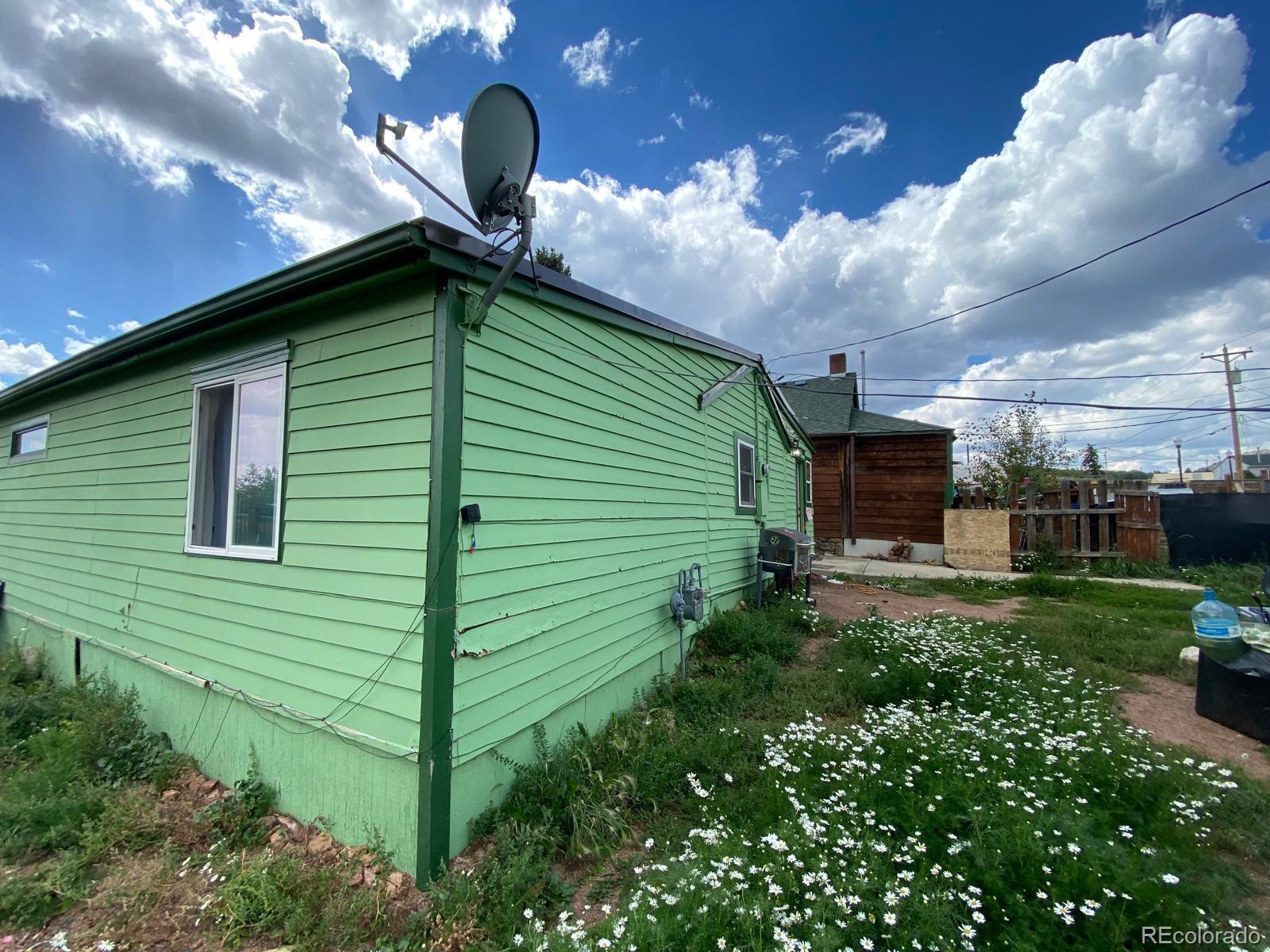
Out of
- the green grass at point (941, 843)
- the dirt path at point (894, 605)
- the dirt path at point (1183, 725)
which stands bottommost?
the dirt path at point (1183, 725)

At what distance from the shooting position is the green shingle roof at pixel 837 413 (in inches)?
579

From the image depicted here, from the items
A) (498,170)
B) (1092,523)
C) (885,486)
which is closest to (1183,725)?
(498,170)

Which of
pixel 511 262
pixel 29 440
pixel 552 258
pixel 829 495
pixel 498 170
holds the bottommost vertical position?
pixel 829 495

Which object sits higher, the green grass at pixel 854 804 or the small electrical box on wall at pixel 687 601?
the small electrical box on wall at pixel 687 601

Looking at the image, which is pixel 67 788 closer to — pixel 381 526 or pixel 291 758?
pixel 291 758

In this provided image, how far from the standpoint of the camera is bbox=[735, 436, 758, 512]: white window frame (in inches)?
291

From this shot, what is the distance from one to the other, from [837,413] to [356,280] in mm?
15707

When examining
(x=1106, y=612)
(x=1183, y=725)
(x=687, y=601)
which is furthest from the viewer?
(x=1106, y=612)

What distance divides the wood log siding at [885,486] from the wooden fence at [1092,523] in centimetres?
253

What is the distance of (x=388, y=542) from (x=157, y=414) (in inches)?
133

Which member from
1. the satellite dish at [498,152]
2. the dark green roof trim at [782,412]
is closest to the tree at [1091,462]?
the dark green roof trim at [782,412]

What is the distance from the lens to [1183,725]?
13.4 feet

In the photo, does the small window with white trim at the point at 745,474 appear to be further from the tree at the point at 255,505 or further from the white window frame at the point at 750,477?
the tree at the point at 255,505

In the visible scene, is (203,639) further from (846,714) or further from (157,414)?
(846,714)
